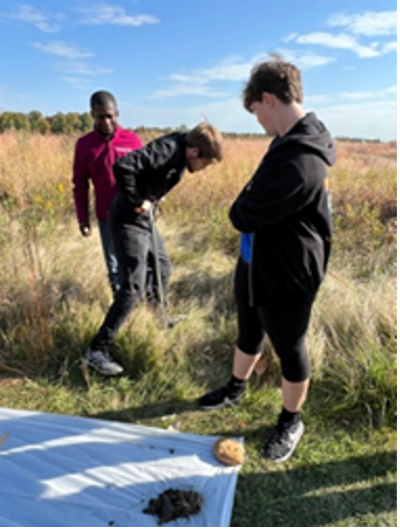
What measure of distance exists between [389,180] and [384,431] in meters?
4.82

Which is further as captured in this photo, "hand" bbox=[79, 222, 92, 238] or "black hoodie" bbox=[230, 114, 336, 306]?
"hand" bbox=[79, 222, 92, 238]

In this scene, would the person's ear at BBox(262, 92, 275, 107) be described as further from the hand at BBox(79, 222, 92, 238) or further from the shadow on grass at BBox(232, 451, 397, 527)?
the hand at BBox(79, 222, 92, 238)

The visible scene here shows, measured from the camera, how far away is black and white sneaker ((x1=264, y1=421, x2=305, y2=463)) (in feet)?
6.66

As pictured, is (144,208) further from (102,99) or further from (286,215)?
(286,215)

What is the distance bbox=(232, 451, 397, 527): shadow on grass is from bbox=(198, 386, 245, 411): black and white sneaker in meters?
0.49

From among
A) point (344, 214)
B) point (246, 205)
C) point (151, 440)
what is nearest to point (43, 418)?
point (151, 440)

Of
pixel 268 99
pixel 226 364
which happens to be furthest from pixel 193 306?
pixel 268 99

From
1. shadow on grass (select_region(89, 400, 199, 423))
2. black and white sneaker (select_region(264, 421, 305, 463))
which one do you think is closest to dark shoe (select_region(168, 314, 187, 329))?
shadow on grass (select_region(89, 400, 199, 423))

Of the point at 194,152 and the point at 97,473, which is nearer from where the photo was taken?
the point at 97,473

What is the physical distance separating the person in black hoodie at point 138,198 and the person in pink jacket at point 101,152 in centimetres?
48

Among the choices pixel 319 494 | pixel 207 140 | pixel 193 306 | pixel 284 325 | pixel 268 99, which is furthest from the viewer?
pixel 193 306

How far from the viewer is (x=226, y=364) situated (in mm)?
2797

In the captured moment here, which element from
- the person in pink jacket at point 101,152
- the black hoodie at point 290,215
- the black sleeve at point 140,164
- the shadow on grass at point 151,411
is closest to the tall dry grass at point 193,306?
the shadow on grass at point 151,411

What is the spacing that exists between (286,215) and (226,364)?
1576mm
